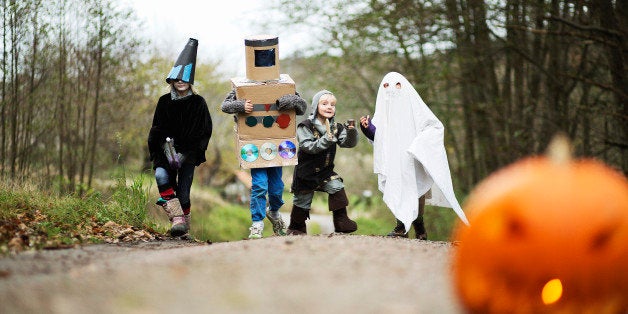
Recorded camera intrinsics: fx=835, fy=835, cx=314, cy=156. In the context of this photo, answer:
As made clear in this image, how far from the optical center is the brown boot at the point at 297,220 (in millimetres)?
9891

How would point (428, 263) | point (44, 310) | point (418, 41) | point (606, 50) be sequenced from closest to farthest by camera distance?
point (44, 310)
point (428, 263)
point (606, 50)
point (418, 41)

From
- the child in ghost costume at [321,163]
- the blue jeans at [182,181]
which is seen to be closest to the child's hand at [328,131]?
the child in ghost costume at [321,163]

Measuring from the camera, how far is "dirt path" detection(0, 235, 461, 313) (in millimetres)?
4742

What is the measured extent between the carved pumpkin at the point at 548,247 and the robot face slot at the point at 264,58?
520 cm

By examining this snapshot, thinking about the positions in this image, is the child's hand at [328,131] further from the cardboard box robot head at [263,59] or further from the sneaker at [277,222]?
the sneaker at [277,222]

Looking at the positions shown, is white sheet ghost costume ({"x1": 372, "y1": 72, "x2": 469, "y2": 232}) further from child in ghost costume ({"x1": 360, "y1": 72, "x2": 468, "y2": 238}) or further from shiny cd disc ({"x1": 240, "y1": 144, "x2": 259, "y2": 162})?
shiny cd disc ({"x1": 240, "y1": 144, "x2": 259, "y2": 162})

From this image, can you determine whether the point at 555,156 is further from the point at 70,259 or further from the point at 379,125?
the point at 379,125

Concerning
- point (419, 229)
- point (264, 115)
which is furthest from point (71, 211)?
point (419, 229)

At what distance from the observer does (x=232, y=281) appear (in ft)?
17.6

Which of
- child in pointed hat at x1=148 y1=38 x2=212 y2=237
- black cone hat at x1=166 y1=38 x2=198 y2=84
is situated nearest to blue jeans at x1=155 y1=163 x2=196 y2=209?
child in pointed hat at x1=148 y1=38 x2=212 y2=237

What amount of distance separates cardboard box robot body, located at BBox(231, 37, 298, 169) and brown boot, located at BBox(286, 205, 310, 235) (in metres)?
0.58

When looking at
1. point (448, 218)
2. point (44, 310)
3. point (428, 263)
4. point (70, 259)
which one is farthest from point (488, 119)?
point (44, 310)

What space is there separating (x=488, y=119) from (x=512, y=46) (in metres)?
3.45

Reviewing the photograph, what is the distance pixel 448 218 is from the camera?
19141mm
